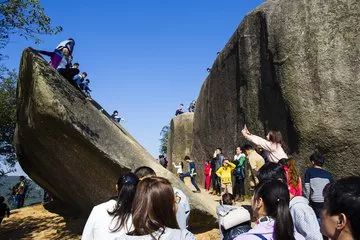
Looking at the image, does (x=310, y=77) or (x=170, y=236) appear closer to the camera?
(x=170, y=236)

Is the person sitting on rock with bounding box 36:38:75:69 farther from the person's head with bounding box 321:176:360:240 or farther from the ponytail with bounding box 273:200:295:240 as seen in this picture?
the person's head with bounding box 321:176:360:240

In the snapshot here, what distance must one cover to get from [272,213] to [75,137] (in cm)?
560

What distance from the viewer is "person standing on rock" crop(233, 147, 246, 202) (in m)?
12.6

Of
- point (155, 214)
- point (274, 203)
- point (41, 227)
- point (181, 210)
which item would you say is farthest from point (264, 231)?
point (41, 227)

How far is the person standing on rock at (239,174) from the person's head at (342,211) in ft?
34.1

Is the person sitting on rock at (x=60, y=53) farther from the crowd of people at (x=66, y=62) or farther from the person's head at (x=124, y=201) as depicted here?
the person's head at (x=124, y=201)

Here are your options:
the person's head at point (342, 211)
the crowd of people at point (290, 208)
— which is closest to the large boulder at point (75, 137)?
the crowd of people at point (290, 208)

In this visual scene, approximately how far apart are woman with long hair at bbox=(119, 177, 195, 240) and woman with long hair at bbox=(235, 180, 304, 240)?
492 mm

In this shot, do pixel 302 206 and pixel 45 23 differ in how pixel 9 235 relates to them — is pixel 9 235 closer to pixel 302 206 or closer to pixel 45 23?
pixel 45 23

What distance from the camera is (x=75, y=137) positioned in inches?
321

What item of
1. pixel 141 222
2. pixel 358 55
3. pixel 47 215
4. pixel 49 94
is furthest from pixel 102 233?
pixel 47 215

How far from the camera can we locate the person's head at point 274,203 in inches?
121

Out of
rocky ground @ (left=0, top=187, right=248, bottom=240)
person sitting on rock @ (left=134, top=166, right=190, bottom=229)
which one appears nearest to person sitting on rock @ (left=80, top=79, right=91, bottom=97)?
rocky ground @ (left=0, top=187, right=248, bottom=240)

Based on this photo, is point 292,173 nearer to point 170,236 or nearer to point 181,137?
point 170,236
